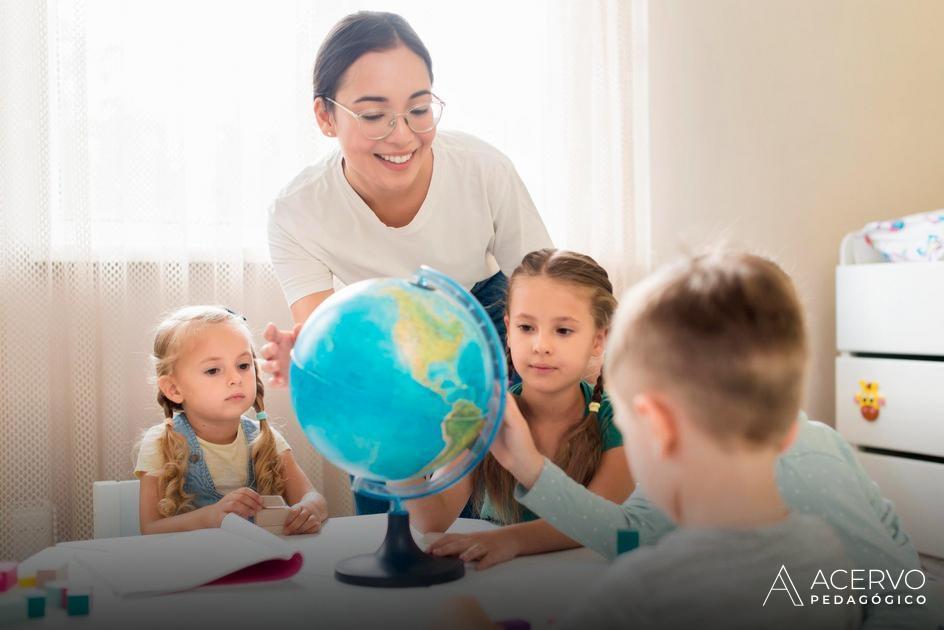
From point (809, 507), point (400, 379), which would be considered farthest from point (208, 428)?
point (809, 507)

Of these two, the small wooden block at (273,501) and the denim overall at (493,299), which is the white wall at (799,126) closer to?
the denim overall at (493,299)

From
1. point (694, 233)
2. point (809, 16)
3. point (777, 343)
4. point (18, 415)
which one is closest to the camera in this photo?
point (777, 343)

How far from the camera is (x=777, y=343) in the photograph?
1.04 m

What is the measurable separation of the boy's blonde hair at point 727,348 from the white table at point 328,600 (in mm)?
347

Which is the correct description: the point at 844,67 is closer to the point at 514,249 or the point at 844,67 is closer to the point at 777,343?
the point at 514,249

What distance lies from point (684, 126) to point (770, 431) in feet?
10.6

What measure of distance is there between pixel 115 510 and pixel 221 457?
1.39 feet

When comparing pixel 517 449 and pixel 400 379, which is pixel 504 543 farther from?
pixel 400 379

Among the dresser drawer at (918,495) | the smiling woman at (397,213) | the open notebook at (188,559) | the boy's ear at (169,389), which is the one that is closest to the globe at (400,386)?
the open notebook at (188,559)

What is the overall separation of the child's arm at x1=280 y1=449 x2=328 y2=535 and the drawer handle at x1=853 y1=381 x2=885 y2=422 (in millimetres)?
2300

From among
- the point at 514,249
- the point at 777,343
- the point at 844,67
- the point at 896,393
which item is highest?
the point at 844,67

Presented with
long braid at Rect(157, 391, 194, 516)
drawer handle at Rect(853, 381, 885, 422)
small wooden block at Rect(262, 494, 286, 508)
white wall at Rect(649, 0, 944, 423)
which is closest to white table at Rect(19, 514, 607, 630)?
small wooden block at Rect(262, 494, 286, 508)

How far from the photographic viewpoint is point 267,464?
239 cm

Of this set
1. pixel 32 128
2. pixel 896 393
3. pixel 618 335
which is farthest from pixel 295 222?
pixel 896 393
